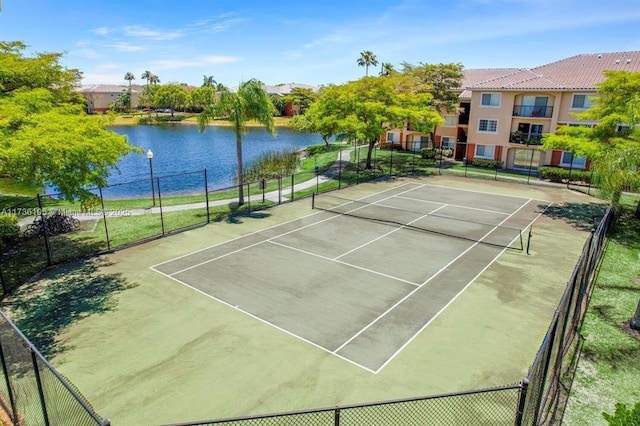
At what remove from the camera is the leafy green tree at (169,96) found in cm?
10956

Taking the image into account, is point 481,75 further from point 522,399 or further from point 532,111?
point 522,399

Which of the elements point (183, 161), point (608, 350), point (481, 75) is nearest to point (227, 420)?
point (608, 350)

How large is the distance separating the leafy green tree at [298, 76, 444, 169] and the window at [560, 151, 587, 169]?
11919 millimetres

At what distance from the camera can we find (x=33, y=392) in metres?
8.72

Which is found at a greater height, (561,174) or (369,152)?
(369,152)

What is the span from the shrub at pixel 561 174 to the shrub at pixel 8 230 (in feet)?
125

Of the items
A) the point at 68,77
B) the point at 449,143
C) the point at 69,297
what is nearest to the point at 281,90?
the point at 449,143

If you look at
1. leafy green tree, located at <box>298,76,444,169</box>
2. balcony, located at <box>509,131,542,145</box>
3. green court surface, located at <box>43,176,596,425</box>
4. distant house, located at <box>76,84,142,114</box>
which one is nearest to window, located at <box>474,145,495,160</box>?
balcony, located at <box>509,131,542,145</box>

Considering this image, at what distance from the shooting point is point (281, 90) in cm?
13438

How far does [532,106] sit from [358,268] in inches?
1236

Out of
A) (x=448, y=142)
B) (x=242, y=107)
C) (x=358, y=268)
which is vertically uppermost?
(x=242, y=107)

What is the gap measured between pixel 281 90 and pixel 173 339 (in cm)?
12945

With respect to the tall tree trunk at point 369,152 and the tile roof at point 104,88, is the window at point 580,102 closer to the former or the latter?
the tall tree trunk at point 369,152

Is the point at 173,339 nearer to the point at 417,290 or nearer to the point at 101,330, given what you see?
the point at 101,330
